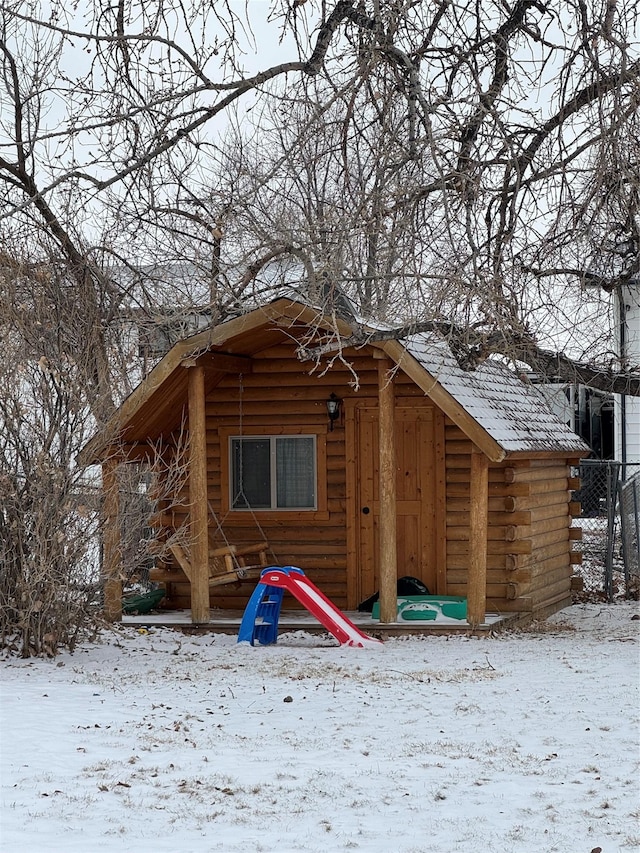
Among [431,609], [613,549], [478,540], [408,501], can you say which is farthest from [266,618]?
[613,549]

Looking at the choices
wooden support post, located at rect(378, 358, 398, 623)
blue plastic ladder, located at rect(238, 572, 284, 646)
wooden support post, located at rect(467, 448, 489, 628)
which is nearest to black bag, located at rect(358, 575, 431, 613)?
wooden support post, located at rect(378, 358, 398, 623)

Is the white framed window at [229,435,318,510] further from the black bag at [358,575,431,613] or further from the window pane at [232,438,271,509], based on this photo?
the black bag at [358,575,431,613]

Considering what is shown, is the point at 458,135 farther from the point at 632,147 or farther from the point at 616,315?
the point at 616,315

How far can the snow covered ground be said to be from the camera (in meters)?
6.19

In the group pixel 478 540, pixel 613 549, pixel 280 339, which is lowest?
pixel 613 549

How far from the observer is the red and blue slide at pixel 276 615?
496 inches

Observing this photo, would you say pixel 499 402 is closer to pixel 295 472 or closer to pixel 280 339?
pixel 295 472

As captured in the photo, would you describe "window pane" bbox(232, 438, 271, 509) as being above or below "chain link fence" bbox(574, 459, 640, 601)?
above

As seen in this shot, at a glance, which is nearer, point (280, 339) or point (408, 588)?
point (408, 588)

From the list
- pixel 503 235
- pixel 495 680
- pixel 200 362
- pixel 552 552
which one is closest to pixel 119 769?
pixel 495 680

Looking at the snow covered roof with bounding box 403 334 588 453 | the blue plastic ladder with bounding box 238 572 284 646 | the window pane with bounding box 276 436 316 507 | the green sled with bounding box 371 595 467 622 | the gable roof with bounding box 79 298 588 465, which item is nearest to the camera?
the gable roof with bounding box 79 298 588 465

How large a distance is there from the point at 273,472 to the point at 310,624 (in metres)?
2.25

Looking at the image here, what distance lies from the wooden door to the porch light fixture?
425 mm

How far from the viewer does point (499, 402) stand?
14828 millimetres
